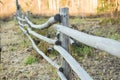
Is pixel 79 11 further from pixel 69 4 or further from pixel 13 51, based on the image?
pixel 13 51

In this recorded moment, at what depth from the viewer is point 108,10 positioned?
14.2 meters

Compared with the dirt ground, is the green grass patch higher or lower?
higher

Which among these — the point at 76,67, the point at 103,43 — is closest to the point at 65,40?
the point at 76,67

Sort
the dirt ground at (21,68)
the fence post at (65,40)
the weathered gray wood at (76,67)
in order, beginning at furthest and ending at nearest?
the dirt ground at (21,68)
the fence post at (65,40)
the weathered gray wood at (76,67)

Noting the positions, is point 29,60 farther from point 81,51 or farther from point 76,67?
point 76,67

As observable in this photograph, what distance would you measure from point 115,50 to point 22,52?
5.88 meters

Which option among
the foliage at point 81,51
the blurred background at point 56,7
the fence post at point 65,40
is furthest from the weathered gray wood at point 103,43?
the blurred background at point 56,7

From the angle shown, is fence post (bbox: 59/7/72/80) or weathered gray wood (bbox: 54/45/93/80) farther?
fence post (bbox: 59/7/72/80)

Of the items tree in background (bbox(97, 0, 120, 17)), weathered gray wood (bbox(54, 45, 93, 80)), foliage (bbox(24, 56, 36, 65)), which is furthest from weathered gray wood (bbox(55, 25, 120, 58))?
tree in background (bbox(97, 0, 120, 17))

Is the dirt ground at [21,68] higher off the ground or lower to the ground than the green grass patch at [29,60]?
lower

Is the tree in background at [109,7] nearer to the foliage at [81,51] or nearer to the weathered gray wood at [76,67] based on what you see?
the foliage at [81,51]

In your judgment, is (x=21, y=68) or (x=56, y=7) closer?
(x=21, y=68)

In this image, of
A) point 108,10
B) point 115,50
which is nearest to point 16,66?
point 115,50

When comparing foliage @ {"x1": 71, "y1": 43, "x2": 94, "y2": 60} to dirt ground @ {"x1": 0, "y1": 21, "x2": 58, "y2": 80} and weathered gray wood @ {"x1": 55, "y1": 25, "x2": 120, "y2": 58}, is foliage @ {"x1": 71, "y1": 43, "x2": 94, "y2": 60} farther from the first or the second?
weathered gray wood @ {"x1": 55, "y1": 25, "x2": 120, "y2": 58}
